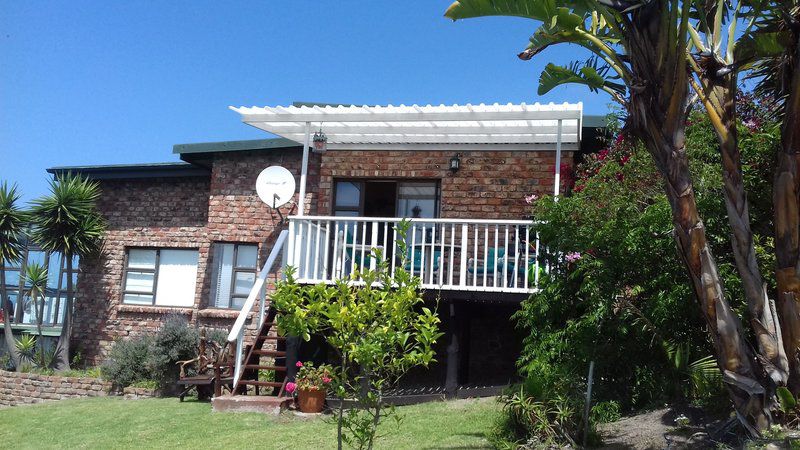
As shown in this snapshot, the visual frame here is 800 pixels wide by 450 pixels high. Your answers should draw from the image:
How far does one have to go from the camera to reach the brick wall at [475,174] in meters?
12.6

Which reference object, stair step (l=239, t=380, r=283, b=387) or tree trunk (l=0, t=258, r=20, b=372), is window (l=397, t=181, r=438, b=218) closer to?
stair step (l=239, t=380, r=283, b=387)

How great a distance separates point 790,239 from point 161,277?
12.3 metres

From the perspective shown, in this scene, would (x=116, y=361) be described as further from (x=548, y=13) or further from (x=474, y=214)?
(x=548, y=13)

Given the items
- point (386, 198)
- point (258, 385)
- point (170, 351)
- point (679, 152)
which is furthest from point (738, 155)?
point (170, 351)

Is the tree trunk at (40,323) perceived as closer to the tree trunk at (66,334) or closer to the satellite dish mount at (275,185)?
the tree trunk at (66,334)

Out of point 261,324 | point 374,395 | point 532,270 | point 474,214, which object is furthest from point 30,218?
point 374,395

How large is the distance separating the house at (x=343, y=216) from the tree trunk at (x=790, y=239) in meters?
4.53

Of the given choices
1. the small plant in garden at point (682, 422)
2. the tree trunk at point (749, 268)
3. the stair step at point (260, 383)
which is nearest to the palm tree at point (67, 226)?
the stair step at point (260, 383)

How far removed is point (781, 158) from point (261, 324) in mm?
7568

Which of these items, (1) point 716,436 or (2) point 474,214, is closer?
(1) point 716,436

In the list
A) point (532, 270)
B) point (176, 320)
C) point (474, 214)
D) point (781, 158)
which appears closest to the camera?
point (781, 158)

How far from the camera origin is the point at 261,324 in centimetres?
1116

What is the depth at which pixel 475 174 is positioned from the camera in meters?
12.9

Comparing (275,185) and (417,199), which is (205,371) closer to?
(275,185)
